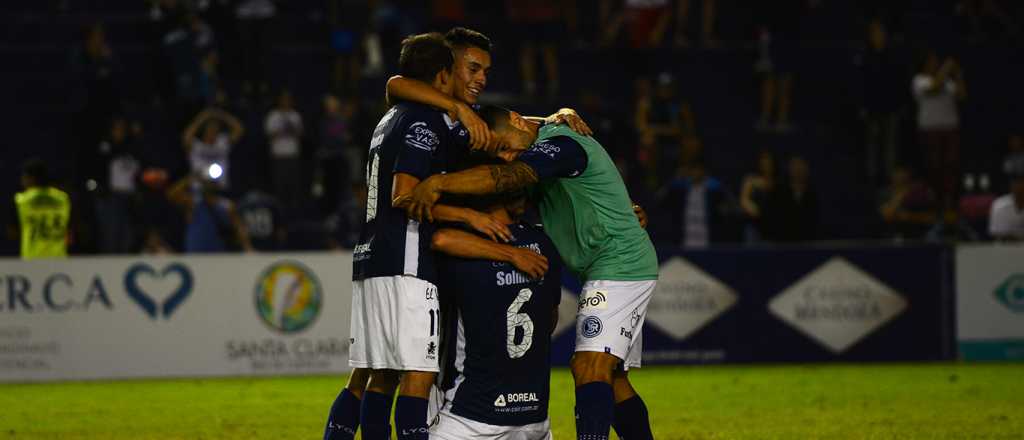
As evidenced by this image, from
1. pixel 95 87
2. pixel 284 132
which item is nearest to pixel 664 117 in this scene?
pixel 284 132

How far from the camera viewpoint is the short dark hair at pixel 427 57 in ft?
26.3

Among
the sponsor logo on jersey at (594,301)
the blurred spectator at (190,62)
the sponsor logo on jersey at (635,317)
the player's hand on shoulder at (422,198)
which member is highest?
the blurred spectator at (190,62)

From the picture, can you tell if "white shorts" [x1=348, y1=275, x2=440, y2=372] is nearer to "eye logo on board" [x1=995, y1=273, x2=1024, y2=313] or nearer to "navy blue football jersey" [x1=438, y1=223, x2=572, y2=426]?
"navy blue football jersey" [x1=438, y1=223, x2=572, y2=426]

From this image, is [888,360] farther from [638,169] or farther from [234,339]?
[234,339]

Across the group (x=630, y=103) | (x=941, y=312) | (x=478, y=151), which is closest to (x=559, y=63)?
(x=630, y=103)

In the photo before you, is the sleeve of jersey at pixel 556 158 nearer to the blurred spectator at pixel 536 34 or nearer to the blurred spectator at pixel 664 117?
the blurred spectator at pixel 664 117

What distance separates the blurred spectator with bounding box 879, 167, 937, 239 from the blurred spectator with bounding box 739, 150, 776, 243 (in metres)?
1.79

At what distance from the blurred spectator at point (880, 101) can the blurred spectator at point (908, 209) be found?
2511mm

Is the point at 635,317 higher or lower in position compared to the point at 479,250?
lower

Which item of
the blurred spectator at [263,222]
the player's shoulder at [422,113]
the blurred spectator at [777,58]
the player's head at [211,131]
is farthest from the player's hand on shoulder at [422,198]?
the blurred spectator at [777,58]

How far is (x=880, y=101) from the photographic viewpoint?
72.8 ft

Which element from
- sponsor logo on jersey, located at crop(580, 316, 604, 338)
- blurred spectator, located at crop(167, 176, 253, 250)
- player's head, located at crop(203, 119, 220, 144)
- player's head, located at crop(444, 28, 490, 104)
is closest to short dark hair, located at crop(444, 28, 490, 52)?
player's head, located at crop(444, 28, 490, 104)

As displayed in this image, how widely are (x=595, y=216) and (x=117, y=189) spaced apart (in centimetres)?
1305

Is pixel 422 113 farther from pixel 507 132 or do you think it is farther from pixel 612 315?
pixel 612 315
